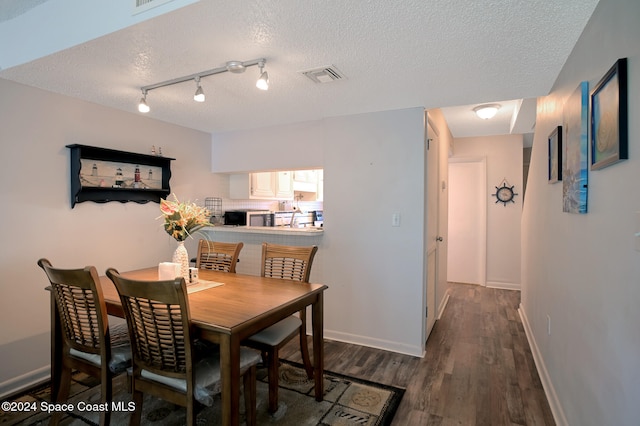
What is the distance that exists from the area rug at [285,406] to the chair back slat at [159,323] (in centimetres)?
68

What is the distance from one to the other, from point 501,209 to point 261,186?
3701 millimetres

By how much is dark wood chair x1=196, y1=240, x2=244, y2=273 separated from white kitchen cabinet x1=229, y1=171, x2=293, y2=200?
A: 1.44 metres

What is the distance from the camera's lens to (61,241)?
2.65 meters

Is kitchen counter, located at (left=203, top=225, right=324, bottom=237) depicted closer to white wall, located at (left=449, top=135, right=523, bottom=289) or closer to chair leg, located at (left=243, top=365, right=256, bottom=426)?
chair leg, located at (left=243, top=365, right=256, bottom=426)

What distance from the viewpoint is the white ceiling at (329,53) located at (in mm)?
1497

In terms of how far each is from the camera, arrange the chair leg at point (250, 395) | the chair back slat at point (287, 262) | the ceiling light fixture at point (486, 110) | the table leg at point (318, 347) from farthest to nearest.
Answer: the ceiling light fixture at point (486, 110) < the chair back slat at point (287, 262) < the table leg at point (318, 347) < the chair leg at point (250, 395)

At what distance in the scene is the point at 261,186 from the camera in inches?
174

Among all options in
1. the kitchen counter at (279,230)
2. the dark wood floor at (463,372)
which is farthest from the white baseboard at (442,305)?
the kitchen counter at (279,230)

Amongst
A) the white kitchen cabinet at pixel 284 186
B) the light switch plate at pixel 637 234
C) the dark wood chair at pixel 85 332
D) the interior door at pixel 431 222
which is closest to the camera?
the light switch plate at pixel 637 234

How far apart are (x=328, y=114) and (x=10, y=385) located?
3197 millimetres

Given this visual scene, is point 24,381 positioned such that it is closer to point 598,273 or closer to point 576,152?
point 598,273

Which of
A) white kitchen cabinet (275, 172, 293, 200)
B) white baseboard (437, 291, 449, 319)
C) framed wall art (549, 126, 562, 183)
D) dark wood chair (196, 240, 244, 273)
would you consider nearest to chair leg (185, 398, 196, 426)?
dark wood chair (196, 240, 244, 273)

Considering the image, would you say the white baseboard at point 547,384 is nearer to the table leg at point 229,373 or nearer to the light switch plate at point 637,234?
the light switch plate at point 637,234

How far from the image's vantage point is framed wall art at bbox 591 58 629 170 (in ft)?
3.77
